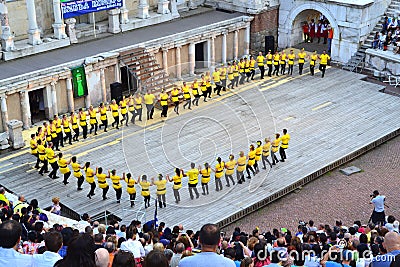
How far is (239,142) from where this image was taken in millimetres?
28875

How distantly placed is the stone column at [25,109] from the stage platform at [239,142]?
233cm

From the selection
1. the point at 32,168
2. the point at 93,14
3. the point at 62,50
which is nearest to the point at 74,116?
the point at 32,168

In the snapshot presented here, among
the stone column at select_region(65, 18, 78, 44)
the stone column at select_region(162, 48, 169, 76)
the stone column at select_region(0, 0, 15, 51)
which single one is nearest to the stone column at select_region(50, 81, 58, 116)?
the stone column at select_region(0, 0, 15, 51)

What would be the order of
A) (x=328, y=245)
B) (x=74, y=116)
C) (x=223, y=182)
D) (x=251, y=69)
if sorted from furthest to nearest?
(x=251, y=69) < (x=74, y=116) < (x=223, y=182) < (x=328, y=245)

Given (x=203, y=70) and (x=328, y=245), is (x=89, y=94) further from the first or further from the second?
(x=328, y=245)

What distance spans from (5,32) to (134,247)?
19464mm

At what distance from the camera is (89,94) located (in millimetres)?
32344

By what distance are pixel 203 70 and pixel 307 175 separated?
11795 millimetres

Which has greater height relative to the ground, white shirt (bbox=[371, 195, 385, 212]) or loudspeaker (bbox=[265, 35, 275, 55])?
loudspeaker (bbox=[265, 35, 275, 55])

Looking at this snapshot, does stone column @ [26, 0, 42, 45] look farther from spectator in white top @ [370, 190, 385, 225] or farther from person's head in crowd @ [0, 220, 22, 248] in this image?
person's head in crowd @ [0, 220, 22, 248]

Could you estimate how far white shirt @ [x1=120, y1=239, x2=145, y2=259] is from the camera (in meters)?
14.9

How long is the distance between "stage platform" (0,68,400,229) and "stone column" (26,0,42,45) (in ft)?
20.9

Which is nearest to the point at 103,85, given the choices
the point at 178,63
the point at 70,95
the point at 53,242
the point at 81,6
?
the point at 70,95

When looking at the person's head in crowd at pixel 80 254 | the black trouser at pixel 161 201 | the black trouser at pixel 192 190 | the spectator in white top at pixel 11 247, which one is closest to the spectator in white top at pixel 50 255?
the spectator in white top at pixel 11 247
